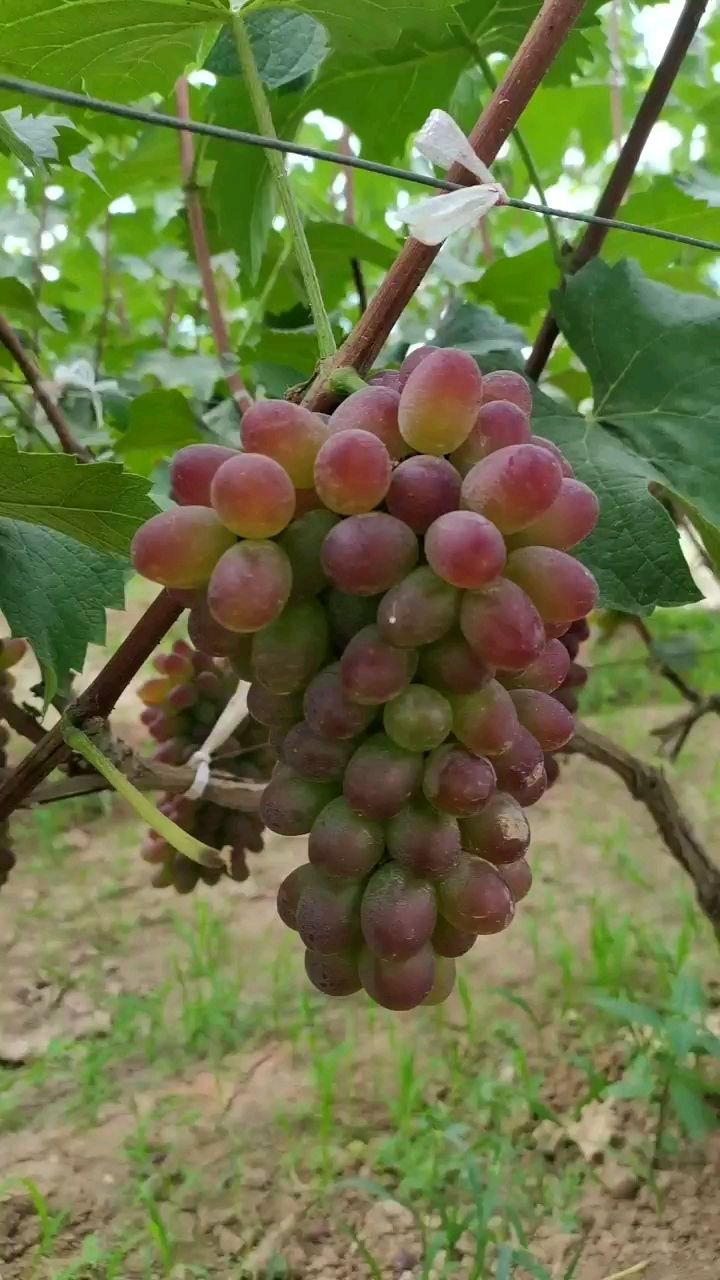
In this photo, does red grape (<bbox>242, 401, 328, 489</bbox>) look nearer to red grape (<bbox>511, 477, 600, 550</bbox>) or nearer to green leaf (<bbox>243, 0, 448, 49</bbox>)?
red grape (<bbox>511, 477, 600, 550</bbox>)

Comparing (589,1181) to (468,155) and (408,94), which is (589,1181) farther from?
(408,94)

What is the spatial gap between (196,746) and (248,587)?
2.61ft

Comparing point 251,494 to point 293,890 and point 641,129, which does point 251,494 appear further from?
Answer: point 641,129

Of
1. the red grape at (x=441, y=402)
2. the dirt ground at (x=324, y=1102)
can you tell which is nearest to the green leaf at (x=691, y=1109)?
the dirt ground at (x=324, y=1102)

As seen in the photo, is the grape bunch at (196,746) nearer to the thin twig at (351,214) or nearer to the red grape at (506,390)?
the thin twig at (351,214)

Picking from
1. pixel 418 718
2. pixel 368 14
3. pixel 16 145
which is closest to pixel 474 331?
pixel 368 14

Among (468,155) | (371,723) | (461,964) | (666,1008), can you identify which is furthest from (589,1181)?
(468,155)

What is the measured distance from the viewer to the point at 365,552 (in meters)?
0.46

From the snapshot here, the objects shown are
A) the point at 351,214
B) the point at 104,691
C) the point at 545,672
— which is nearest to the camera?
the point at 545,672

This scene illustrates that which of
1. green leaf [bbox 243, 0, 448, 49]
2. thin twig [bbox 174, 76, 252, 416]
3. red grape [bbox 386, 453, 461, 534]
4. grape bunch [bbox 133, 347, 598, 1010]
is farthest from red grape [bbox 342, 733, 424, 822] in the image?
thin twig [bbox 174, 76, 252, 416]

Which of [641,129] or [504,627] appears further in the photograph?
[641,129]

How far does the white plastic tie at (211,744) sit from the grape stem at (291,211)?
41 centimetres

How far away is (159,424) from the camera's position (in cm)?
123

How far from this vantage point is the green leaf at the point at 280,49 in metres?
0.88
